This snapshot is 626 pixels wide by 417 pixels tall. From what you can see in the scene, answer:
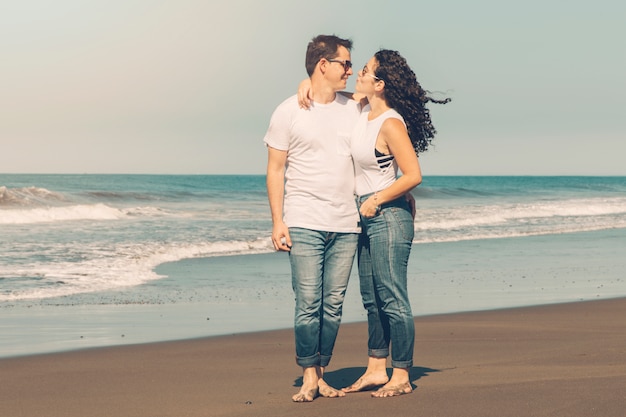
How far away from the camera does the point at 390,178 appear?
4348mm

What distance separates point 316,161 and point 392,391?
1.29 meters

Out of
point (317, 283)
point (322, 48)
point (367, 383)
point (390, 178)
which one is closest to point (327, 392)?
point (367, 383)

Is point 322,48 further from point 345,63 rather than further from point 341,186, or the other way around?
point 341,186

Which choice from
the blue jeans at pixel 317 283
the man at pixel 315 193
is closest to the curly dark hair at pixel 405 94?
the man at pixel 315 193

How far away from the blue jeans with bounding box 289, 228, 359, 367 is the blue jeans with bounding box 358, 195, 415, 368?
5.1 inches

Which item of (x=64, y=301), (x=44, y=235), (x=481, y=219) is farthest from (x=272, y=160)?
(x=481, y=219)

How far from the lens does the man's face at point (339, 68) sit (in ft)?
14.1

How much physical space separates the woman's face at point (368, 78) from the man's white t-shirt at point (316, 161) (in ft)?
0.66

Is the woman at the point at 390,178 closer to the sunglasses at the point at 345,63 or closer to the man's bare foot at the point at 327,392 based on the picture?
the sunglasses at the point at 345,63

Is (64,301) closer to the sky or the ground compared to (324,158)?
closer to the ground

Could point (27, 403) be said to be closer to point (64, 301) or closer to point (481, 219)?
point (64, 301)

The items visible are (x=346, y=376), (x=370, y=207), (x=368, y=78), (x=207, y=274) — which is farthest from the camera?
(x=207, y=274)

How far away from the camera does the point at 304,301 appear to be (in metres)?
4.30

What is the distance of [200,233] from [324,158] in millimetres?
14740
